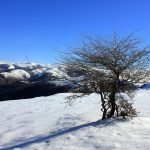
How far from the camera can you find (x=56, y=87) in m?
34.7

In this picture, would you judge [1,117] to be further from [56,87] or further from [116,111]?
[56,87]

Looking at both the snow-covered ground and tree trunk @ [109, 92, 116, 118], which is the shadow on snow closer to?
the snow-covered ground

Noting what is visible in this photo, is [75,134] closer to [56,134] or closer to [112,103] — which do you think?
[56,134]

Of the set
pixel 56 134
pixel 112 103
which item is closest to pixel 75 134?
pixel 56 134

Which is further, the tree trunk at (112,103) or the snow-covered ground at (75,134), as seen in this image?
the tree trunk at (112,103)

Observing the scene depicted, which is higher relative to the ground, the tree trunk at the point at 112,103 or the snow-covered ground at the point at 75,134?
the tree trunk at the point at 112,103

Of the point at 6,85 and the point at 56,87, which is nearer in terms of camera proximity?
the point at 56,87

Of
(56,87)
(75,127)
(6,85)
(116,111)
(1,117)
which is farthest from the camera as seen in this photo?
(6,85)

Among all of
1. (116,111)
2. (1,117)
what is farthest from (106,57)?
(1,117)

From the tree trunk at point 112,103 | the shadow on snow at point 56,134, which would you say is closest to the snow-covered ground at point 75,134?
the shadow on snow at point 56,134

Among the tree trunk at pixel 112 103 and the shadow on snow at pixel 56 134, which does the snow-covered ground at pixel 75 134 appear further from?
the tree trunk at pixel 112 103

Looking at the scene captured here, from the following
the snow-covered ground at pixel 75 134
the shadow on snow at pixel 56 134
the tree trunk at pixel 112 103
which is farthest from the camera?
the tree trunk at pixel 112 103

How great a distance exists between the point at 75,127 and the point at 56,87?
22819mm

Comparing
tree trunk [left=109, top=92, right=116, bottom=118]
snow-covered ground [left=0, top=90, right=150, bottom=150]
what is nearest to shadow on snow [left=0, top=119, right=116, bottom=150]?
snow-covered ground [left=0, top=90, right=150, bottom=150]
